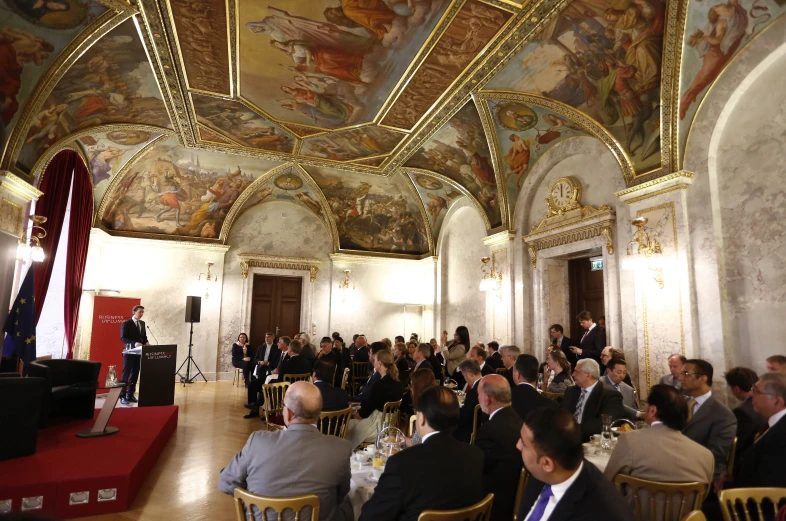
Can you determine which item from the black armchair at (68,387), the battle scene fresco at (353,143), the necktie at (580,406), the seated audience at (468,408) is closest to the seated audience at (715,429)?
the necktie at (580,406)

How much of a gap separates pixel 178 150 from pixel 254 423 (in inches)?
325

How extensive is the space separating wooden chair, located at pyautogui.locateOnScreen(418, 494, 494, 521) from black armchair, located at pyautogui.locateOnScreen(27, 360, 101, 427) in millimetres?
6280

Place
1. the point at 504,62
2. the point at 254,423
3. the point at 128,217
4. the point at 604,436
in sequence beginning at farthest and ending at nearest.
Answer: the point at 128,217
the point at 254,423
the point at 504,62
the point at 604,436

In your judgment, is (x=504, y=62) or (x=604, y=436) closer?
(x=604, y=436)

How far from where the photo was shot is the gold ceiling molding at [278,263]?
1528cm

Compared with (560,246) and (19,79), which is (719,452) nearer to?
(560,246)

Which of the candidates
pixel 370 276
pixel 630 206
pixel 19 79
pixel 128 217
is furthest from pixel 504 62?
pixel 128 217

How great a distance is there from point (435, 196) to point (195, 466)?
1095 cm

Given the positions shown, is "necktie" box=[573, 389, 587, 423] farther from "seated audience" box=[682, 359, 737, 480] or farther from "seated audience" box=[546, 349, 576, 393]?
"seated audience" box=[546, 349, 576, 393]

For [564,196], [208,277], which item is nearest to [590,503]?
[564,196]

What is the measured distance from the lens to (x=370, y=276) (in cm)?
1666

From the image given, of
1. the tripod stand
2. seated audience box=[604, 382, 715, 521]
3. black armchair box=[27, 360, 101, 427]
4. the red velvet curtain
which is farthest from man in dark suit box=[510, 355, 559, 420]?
the red velvet curtain

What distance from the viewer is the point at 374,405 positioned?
584 cm

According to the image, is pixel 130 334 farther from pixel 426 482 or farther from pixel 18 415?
pixel 426 482
